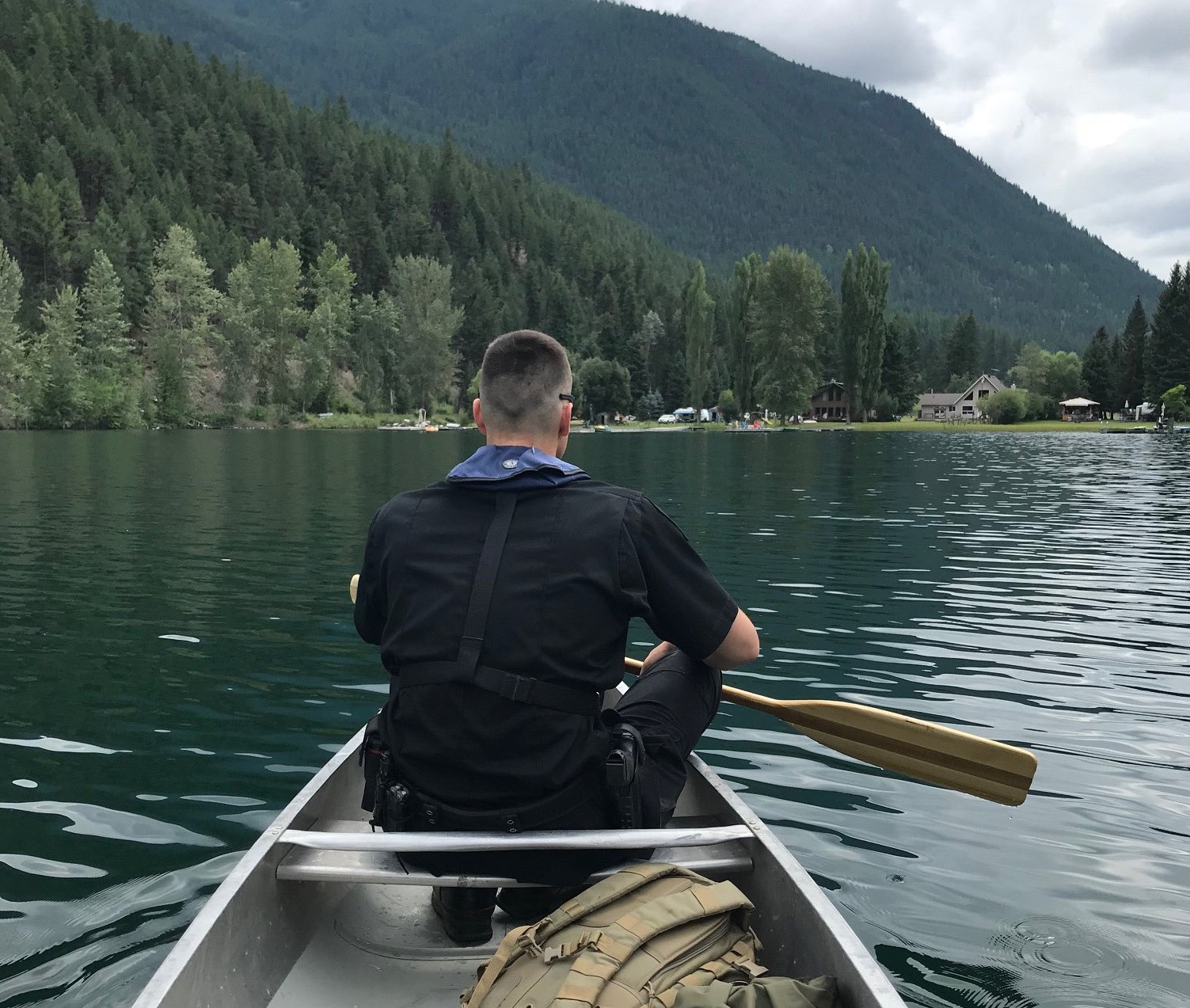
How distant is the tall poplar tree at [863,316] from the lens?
305 feet

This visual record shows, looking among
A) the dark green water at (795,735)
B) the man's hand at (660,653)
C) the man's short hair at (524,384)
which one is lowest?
the dark green water at (795,735)

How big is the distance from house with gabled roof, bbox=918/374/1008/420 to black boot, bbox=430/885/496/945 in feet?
539

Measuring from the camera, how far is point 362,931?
4.09 metres

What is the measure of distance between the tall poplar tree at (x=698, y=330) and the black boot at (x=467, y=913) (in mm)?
107573

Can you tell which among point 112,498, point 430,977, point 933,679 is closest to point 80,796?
point 430,977

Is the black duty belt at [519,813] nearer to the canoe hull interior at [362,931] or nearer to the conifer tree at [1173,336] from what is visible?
the canoe hull interior at [362,931]

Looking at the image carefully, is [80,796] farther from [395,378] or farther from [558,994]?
[395,378]

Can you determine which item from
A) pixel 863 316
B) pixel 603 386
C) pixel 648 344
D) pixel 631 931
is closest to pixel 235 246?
pixel 603 386

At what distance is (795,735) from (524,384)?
17.7 ft

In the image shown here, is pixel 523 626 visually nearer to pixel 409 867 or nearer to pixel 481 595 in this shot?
pixel 481 595

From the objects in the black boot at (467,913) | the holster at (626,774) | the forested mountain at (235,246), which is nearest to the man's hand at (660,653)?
the holster at (626,774)

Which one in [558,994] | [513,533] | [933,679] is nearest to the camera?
[558,994]

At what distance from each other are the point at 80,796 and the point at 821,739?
15.9 ft

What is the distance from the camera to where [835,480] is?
34.1m
